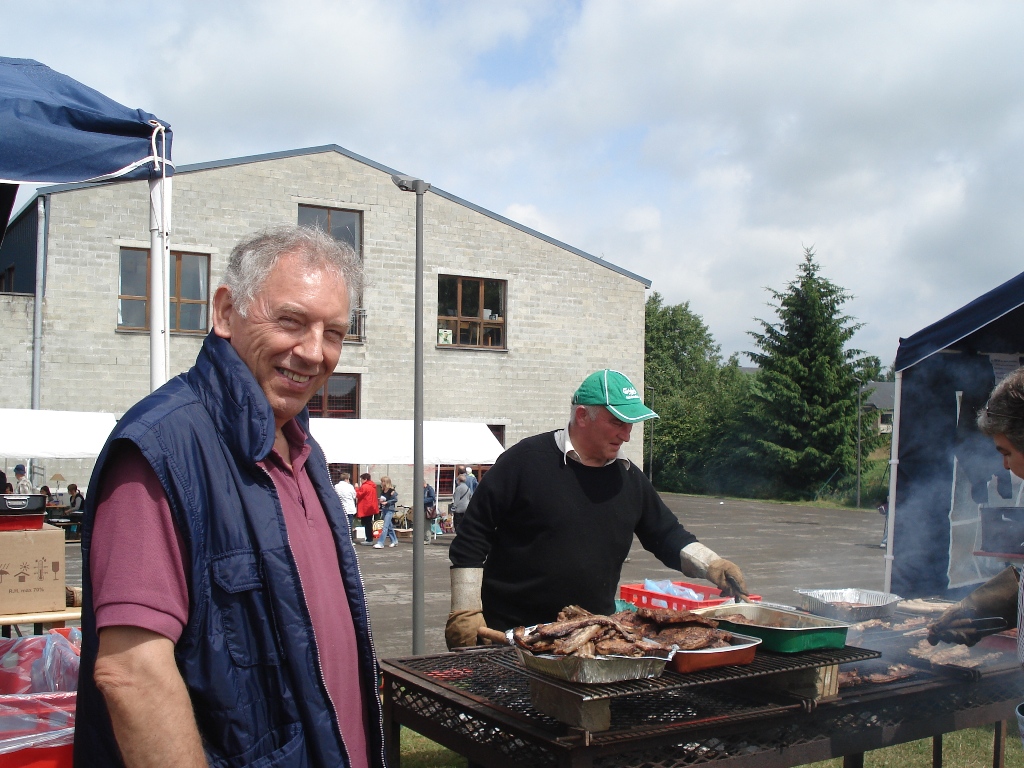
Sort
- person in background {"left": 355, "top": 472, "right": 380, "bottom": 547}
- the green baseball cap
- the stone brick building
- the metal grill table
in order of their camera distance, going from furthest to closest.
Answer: the stone brick building, person in background {"left": 355, "top": 472, "right": 380, "bottom": 547}, the green baseball cap, the metal grill table

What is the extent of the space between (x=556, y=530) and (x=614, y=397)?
57 cm

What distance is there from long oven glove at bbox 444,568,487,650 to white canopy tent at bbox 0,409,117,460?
13.0 metres

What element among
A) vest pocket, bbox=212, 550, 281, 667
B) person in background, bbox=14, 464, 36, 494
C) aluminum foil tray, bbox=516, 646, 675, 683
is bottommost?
person in background, bbox=14, 464, 36, 494

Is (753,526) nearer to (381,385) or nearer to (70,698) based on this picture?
(381,385)

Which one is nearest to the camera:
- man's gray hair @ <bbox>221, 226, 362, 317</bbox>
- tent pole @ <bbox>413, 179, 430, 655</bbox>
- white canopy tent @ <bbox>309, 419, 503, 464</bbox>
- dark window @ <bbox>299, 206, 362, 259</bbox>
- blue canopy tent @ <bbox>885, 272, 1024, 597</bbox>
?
man's gray hair @ <bbox>221, 226, 362, 317</bbox>

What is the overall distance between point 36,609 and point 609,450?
2893 millimetres

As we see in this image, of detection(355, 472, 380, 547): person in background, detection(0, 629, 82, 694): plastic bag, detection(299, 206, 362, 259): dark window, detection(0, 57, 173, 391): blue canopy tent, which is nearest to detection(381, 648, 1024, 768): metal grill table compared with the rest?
detection(0, 629, 82, 694): plastic bag

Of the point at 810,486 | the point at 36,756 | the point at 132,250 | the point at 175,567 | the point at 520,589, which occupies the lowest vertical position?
the point at 810,486

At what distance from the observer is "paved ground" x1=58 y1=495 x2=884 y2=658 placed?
33.3 ft

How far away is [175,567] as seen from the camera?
1.42 m

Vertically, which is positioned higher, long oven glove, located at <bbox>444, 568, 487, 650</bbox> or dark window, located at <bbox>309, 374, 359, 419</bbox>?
dark window, located at <bbox>309, 374, 359, 419</bbox>

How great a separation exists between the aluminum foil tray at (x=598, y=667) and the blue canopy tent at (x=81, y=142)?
2.34 m

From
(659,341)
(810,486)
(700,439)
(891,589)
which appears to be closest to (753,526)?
(810,486)

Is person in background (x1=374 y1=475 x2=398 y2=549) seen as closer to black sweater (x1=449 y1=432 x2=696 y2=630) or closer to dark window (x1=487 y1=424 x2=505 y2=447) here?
dark window (x1=487 y1=424 x2=505 y2=447)
